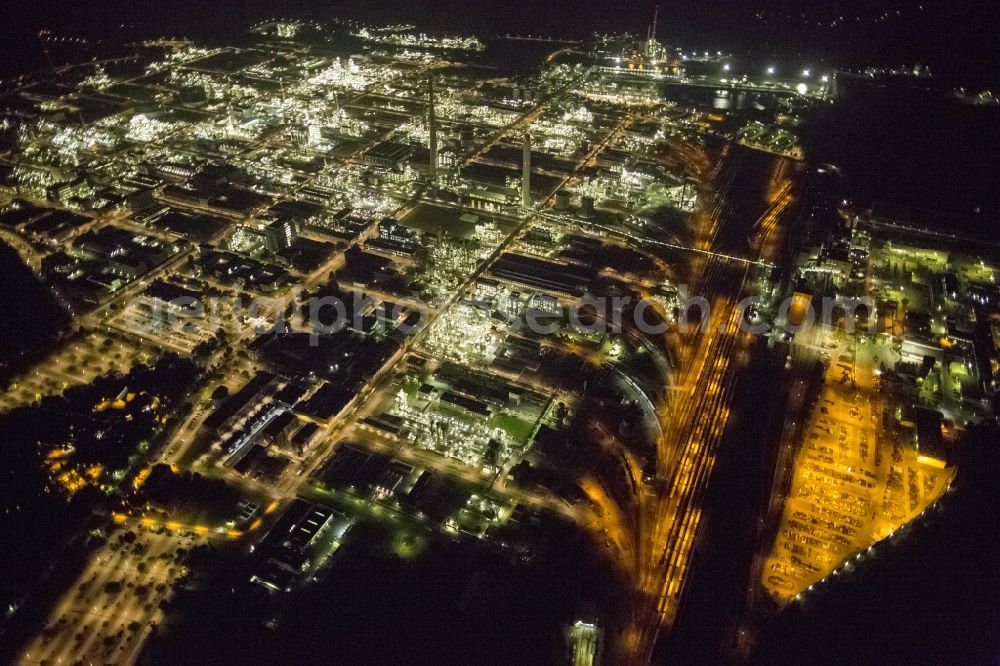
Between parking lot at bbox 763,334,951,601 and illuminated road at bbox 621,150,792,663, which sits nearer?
illuminated road at bbox 621,150,792,663

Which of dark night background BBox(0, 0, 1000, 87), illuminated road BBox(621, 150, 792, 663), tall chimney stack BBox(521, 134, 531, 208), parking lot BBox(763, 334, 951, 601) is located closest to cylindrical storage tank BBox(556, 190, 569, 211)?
tall chimney stack BBox(521, 134, 531, 208)

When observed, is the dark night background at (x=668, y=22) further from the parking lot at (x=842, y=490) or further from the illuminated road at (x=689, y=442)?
the parking lot at (x=842, y=490)

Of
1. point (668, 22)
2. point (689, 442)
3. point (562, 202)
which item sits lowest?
point (689, 442)

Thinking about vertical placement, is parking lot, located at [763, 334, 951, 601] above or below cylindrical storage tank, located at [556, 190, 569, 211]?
below

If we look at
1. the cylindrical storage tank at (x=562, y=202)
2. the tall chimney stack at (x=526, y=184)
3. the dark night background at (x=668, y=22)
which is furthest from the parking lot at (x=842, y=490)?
the dark night background at (x=668, y=22)

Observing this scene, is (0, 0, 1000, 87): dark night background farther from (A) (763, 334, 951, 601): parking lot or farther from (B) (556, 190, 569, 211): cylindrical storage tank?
(A) (763, 334, 951, 601): parking lot

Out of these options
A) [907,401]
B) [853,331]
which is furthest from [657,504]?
[853,331]

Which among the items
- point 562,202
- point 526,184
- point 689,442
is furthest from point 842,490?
point 526,184

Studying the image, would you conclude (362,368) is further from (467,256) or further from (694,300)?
(694,300)

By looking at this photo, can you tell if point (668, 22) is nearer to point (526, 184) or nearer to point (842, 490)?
point (526, 184)
